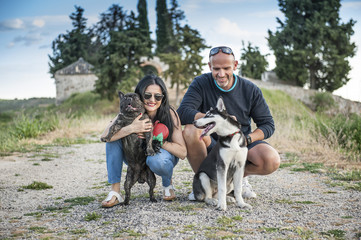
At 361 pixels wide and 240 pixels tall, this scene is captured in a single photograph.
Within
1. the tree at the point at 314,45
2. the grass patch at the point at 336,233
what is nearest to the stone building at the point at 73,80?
the tree at the point at 314,45

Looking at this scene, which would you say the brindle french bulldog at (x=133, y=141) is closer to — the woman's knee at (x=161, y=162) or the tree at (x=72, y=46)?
the woman's knee at (x=161, y=162)

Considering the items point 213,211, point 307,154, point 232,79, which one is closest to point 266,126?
point 232,79

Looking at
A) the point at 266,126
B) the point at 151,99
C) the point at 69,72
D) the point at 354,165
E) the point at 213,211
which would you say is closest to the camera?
the point at 213,211

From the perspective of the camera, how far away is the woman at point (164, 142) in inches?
163

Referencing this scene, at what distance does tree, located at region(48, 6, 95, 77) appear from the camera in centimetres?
3981

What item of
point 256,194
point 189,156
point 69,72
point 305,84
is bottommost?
point 256,194

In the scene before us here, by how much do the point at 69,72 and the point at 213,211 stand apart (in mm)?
34265

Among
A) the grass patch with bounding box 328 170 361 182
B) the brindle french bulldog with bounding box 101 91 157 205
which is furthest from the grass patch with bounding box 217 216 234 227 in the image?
the grass patch with bounding box 328 170 361 182

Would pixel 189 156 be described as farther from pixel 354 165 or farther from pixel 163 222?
pixel 354 165

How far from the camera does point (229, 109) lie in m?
4.62

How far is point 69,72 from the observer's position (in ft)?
116

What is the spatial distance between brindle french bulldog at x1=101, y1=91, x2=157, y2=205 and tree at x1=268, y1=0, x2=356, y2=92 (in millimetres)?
25713

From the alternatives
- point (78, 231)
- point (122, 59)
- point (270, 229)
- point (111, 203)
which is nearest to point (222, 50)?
point (270, 229)

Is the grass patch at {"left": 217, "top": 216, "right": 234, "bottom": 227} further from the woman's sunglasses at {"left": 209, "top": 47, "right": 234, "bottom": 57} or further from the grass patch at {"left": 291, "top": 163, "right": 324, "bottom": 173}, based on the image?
the grass patch at {"left": 291, "top": 163, "right": 324, "bottom": 173}
